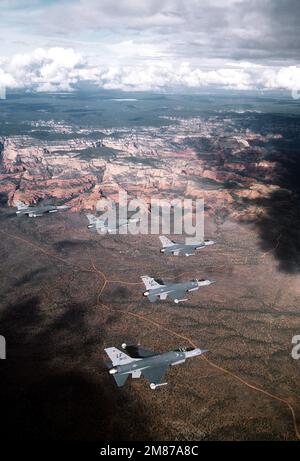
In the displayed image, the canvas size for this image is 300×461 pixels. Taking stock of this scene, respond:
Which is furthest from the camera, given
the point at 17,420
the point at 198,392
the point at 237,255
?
the point at 237,255

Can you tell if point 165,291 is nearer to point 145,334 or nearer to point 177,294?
Result: point 177,294

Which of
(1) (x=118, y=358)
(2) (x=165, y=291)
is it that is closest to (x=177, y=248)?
(2) (x=165, y=291)

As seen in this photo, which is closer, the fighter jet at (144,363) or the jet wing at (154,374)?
the fighter jet at (144,363)

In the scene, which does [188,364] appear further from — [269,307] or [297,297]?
[297,297]

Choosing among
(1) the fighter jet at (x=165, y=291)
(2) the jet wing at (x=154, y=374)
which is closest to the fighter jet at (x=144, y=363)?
(2) the jet wing at (x=154, y=374)

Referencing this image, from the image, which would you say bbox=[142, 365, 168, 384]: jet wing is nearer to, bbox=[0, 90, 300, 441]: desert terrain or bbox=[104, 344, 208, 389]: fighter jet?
bbox=[104, 344, 208, 389]: fighter jet

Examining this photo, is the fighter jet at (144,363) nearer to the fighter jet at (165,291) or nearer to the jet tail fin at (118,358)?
the jet tail fin at (118,358)
